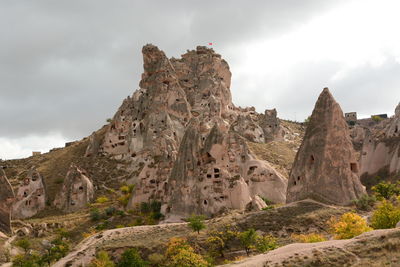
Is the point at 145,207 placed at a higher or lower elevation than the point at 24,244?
higher

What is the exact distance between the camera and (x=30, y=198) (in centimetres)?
5900

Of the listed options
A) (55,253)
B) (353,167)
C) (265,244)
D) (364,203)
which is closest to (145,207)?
(55,253)

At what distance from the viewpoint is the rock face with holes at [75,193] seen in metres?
58.0

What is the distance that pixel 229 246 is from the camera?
33.8 metres

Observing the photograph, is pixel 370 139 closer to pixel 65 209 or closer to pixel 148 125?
pixel 148 125

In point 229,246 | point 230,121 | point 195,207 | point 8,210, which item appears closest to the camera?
point 229,246

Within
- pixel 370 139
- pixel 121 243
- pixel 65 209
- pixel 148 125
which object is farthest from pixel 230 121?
pixel 121 243

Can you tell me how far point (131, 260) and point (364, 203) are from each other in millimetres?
18638

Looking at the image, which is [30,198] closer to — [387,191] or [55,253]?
[55,253]

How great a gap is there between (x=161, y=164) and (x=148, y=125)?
24.0m

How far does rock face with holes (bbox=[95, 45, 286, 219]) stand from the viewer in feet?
147

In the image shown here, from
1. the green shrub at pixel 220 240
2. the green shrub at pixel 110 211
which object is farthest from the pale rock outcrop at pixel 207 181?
the green shrub at pixel 110 211

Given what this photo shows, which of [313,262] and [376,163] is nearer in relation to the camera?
[313,262]

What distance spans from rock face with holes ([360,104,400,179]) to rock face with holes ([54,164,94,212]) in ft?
112
